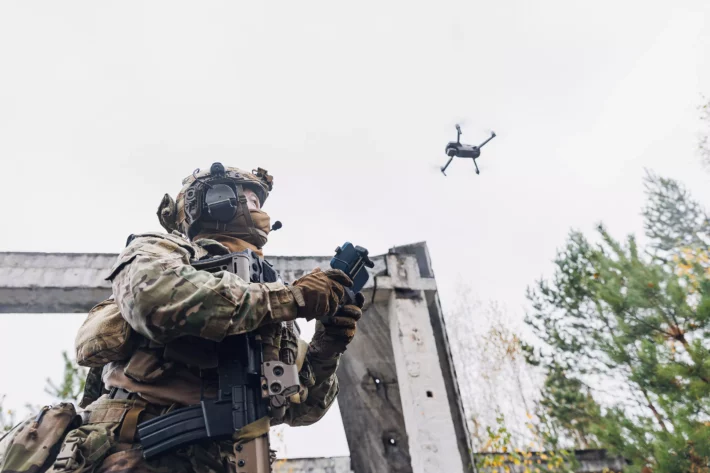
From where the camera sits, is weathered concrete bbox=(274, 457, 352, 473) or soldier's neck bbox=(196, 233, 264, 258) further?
weathered concrete bbox=(274, 457, 352, 473)

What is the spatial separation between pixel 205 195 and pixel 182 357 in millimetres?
1015

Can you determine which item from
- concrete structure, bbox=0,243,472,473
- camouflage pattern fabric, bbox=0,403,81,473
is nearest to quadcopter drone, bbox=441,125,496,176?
concrete structure, bbox=0,243,472,473

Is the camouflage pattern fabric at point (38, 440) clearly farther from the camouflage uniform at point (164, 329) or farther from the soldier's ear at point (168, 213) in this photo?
the soldier's ear at point (168, 213)

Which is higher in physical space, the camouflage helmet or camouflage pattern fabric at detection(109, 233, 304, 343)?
the camouflage helmet

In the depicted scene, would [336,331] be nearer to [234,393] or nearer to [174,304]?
[234,393]

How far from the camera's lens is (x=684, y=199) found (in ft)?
74.3

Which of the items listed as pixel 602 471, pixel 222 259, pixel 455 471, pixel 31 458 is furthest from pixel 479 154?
pixel 602 471

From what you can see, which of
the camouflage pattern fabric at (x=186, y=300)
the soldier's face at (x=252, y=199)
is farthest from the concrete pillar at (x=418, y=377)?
the camouflage pattern fabric at (x=186, y=300)

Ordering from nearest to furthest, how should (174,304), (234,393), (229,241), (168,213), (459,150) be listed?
(174,304) < (234,393) < (229,241) < (168,213) < (459,150)

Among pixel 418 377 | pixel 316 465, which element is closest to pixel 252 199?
pixel 418 377

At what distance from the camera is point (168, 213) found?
293cm

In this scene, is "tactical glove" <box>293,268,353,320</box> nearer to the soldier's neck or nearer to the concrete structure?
the soldier's neck

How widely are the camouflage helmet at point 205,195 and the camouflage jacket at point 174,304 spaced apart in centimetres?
48

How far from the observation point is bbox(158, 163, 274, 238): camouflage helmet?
258 cm
